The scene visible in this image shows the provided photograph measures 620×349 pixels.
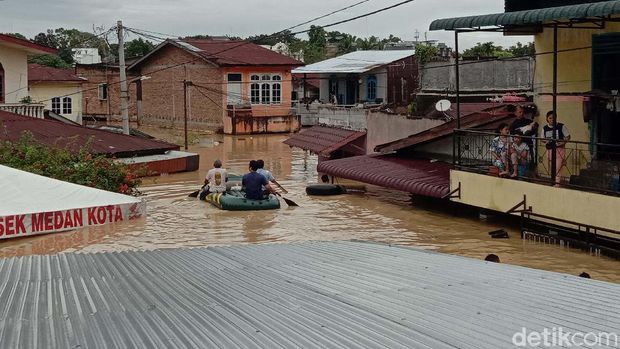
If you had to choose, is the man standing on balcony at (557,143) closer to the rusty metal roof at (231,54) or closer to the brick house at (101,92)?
the rusty metal roof at (231,54)

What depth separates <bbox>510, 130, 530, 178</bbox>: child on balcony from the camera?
1773cm

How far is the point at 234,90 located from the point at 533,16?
39633 mm

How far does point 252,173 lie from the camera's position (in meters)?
22.0

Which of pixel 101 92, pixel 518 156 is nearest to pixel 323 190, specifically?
pixel 518 156

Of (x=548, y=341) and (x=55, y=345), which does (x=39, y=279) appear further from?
(x=548, y=341)

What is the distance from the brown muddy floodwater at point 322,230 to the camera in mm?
16641

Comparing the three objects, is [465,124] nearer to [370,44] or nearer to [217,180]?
[217,180]

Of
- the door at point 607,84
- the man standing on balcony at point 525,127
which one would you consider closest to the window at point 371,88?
the man standing on balcony at point 525,127

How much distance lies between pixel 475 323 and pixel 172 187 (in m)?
23.4

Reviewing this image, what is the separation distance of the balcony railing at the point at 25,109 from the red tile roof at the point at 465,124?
16858 millimetres

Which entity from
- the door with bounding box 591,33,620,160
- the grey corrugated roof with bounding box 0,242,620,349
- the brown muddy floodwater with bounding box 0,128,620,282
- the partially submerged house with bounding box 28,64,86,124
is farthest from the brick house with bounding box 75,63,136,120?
the grey corrugated roof with bounding box 0,242,620,349

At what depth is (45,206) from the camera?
18.7 metres

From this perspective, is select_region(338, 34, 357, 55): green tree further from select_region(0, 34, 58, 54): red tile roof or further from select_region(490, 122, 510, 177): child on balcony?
select_region(490, 122, 510, 177): child on balcony

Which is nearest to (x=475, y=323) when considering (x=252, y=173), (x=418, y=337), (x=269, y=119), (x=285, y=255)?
(x=418, y=337)
